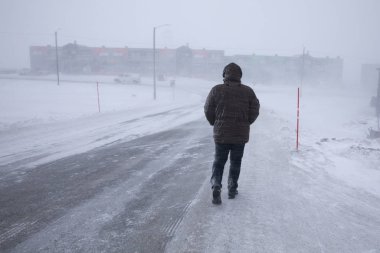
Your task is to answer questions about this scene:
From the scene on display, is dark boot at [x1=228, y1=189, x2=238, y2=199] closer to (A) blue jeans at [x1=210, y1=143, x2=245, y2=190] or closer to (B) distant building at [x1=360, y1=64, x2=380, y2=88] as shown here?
(A) blue jeans at [x1=210, y1=143, x2=245, y2=190]

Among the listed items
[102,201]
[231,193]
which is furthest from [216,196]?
[102,201]

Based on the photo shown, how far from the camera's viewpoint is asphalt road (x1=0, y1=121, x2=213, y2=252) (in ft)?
13.1

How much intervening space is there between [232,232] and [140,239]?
122cm

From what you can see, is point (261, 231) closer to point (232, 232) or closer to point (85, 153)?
point (232, 232)

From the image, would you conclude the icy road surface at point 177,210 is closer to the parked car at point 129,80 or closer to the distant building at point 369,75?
the parked car at point 129,80

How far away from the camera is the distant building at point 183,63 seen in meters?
81.5

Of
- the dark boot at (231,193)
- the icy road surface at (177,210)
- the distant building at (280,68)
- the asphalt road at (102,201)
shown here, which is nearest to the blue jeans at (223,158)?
the dark boot at (231,193)

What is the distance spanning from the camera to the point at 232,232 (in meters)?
4.25

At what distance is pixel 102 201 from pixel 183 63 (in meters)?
80.1

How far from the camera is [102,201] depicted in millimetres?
5312

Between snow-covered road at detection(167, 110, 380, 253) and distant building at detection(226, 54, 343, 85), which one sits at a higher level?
distant building at detection(226, 54, 343, 85)

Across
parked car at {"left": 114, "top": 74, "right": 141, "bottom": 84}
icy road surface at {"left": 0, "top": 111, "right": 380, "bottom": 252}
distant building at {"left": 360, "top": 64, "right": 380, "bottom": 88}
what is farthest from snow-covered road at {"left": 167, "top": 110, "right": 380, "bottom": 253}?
distant building at {"left": 360, "top": 64, "right": 380, "bottom": 88}

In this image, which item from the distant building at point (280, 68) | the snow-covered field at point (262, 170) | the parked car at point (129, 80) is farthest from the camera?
the distant building at point (280, 68)

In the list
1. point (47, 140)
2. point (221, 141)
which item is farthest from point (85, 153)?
point (221, 141)
